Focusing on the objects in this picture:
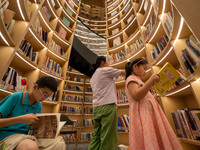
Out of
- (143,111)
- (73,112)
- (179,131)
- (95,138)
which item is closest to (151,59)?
(179,131)

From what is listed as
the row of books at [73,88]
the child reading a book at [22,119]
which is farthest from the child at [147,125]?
the row of books at [73,88]

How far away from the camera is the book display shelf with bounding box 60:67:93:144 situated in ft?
10.8

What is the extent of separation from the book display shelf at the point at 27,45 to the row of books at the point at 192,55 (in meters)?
1.77

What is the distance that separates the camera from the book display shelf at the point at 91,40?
14.5ft

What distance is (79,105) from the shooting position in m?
3.77

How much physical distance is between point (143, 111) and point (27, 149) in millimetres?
777

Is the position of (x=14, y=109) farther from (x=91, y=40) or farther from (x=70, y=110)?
(x=91, y=40)

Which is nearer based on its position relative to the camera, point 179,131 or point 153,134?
point 153,134

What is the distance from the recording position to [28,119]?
603mm

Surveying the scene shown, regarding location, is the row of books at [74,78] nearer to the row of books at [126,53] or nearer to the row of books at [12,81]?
the row of books at [126,53]

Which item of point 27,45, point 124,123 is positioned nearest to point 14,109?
point 27,45

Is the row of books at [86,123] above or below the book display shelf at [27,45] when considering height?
below

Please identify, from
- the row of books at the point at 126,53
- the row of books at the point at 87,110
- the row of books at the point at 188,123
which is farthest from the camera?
the row of books at the point at 87,110

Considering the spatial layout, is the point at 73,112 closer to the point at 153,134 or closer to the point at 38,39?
the point at 38,39
